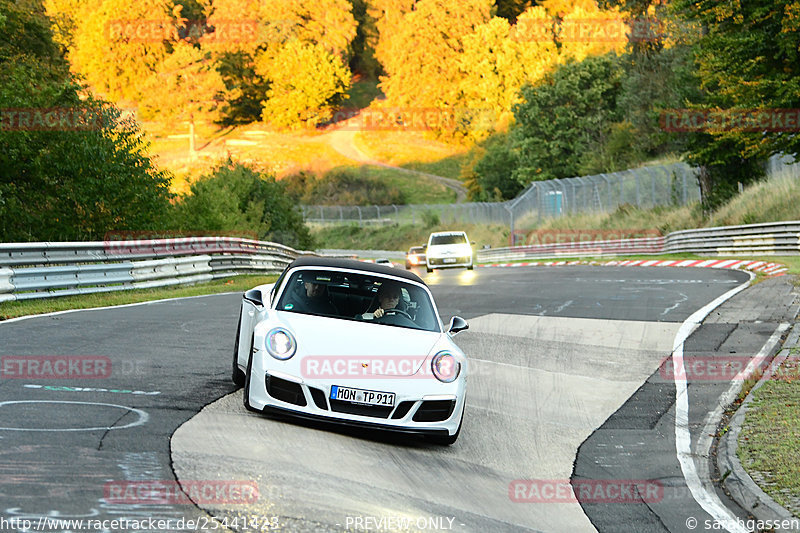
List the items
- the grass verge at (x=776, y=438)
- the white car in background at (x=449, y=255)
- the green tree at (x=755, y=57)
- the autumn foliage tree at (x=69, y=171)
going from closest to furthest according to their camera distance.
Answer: the grass verge at (x=776, y=438), the autumn foliage tree at (x=69, y=171), the green tree at (x=755, y=57), the white car in background at (x=449, y=255)

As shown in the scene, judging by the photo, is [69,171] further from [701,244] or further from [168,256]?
[701,244]

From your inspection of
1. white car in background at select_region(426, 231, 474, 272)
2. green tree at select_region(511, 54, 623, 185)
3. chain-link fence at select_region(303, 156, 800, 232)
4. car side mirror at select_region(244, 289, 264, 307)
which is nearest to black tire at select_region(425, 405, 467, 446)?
car side mirror at select_region(244, 289, 264, 307)

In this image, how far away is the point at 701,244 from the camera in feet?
126

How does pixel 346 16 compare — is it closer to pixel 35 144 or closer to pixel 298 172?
pixel 298 172

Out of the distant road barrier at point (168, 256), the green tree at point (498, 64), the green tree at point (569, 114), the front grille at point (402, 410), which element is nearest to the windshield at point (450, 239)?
the distant road barrier at point (168, 256)

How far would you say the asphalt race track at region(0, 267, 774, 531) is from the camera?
5785 millimetres

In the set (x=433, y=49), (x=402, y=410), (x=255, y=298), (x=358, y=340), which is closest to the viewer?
(x=402, y=410)

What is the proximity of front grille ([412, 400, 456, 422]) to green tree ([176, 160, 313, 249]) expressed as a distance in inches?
1134

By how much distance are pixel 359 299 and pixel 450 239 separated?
29087mm

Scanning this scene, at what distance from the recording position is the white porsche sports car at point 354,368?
307 inches

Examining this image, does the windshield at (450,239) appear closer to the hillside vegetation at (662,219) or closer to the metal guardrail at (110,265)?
the metal guardrail at (110,265)

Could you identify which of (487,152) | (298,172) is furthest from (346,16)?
(487,152)

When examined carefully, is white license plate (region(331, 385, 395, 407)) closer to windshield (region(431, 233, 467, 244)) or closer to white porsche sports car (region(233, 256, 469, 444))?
white porsche sports car (region(233, 256, 469, 444))

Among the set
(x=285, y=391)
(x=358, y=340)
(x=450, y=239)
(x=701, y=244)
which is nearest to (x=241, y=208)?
(x=450, y=239)
